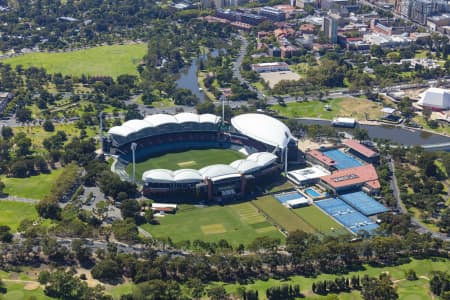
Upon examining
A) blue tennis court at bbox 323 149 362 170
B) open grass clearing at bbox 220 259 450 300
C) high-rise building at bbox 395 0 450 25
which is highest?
high-rise building at bbox 395 0 450 25

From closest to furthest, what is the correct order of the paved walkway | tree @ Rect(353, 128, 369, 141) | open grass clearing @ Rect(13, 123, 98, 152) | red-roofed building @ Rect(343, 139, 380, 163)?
1. the paved walkway
2. red-roofed building @ Rect(343, 139, 380, 163)
3. tree @ Rect(353, 128, 369, 141)
4. open grass clearing @ Rect(13, 123, 98, 152)

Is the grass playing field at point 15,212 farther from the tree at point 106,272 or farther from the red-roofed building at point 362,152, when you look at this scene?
the red-roofed building at point 362,152

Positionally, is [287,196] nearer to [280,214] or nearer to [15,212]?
[280,214]

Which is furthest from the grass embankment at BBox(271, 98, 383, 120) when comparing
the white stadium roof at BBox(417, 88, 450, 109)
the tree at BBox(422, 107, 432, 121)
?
the white stadium roof at BBox(417, 88, 450, 109)

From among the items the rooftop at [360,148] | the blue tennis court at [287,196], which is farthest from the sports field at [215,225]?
the rooftop at [360,148]

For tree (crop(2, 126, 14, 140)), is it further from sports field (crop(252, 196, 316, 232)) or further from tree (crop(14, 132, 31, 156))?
sports field (crop(252, 196, 316, 232))

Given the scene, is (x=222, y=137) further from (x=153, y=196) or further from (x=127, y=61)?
(x=127, y=61)
